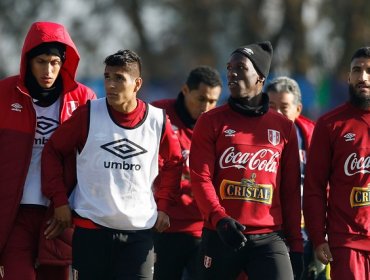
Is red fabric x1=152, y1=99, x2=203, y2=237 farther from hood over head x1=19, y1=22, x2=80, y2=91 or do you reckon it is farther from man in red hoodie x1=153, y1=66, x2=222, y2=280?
hood over head x1=19, y1=22, x2=80, y2=91

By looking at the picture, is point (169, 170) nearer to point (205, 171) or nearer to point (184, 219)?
point (205, 171)

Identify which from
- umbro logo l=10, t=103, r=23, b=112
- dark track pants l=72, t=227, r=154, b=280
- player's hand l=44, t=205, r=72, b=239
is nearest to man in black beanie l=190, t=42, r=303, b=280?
dark track pants l=72, t=227, r=154, b=280

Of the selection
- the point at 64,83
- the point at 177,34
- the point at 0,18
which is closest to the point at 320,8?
the point at 177,34

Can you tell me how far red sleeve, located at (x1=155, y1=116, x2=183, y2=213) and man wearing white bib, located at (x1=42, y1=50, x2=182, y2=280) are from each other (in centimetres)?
10

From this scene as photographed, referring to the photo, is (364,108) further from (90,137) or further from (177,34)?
(177,34)

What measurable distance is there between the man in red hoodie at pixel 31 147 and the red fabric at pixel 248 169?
1047mm

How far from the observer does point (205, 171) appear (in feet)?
24.3

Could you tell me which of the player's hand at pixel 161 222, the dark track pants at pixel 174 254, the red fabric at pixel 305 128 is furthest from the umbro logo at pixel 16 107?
the red fabric at pixel 305 128

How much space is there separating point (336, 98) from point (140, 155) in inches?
868

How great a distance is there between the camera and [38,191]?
7605 millimetres

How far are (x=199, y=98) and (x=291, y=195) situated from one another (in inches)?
80.2

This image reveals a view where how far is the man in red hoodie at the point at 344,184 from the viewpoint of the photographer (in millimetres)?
7367

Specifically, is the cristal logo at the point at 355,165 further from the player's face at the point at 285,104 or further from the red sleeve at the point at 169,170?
the player's face at the point at 285,104

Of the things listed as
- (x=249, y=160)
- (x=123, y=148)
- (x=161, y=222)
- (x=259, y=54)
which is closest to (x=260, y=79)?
(x=259, y=54)
